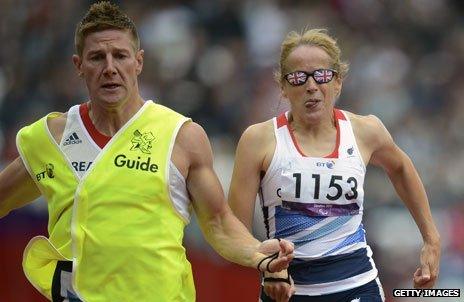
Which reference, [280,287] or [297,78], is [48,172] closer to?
[280,287]

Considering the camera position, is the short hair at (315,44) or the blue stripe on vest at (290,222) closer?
the blue stripe on vest at (290,222)

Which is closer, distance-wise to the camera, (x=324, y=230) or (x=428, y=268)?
(x=324, y=230)

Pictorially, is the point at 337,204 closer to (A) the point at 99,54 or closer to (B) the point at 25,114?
(A) the point at 99,54

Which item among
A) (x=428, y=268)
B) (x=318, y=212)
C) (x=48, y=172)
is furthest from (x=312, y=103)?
(x=48, y=172)

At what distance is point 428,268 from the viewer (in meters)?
6.71

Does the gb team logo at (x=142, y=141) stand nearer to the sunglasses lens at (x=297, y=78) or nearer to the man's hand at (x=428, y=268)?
the sunglasses lens at (x=297, y=78)

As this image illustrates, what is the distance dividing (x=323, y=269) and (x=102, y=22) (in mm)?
1943

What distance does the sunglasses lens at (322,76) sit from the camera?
21.5 ft

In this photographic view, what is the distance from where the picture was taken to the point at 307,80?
258 inches

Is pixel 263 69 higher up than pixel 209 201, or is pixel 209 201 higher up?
pixel 263 69

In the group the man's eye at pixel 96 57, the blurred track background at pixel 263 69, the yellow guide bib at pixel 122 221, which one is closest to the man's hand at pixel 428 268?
the yellow guide bib at pixel 122 221

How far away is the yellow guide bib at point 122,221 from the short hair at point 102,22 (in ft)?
1.52

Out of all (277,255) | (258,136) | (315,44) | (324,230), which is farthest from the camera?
(315,44)

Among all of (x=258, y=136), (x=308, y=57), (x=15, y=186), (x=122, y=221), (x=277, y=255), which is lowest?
(x=277, y=255)
